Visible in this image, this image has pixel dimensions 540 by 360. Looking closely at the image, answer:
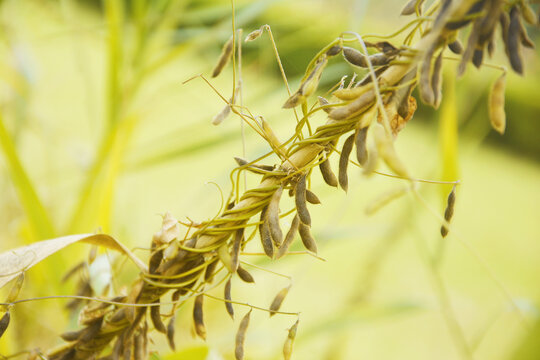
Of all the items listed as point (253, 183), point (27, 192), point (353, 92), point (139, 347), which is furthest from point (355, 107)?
point (253, 183)

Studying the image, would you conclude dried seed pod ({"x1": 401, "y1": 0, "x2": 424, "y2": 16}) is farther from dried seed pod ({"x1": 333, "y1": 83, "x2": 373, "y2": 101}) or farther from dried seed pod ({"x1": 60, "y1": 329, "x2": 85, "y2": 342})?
dried seed pod ({"x1": 60, "y1": 329, "x2": 85, "y2": 342})

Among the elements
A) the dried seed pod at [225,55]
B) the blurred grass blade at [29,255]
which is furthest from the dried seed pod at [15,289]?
the dried seed pod at [225,55]

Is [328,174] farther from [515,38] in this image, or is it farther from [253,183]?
[253,183]

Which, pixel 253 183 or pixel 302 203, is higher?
pixel 302 203

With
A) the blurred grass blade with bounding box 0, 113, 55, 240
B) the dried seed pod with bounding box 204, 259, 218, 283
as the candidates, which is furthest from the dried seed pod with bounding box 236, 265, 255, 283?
the blurred grass blade with bounding box 0, 113, 55, 240

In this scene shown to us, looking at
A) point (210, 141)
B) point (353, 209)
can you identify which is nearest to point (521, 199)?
point (353, 209)

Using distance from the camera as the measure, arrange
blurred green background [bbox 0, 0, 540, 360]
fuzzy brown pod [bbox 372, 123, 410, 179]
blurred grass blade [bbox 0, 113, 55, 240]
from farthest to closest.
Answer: blurred green background [bbox 0, 0, 540, 360], blurred grass blade [bbox 0, 113, 55, 240], fuzzy brown pod [bbox 372, 123, 410, 179]

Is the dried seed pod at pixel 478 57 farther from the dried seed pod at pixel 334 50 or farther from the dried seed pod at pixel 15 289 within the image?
the dried seed pod at pixel 15 289
